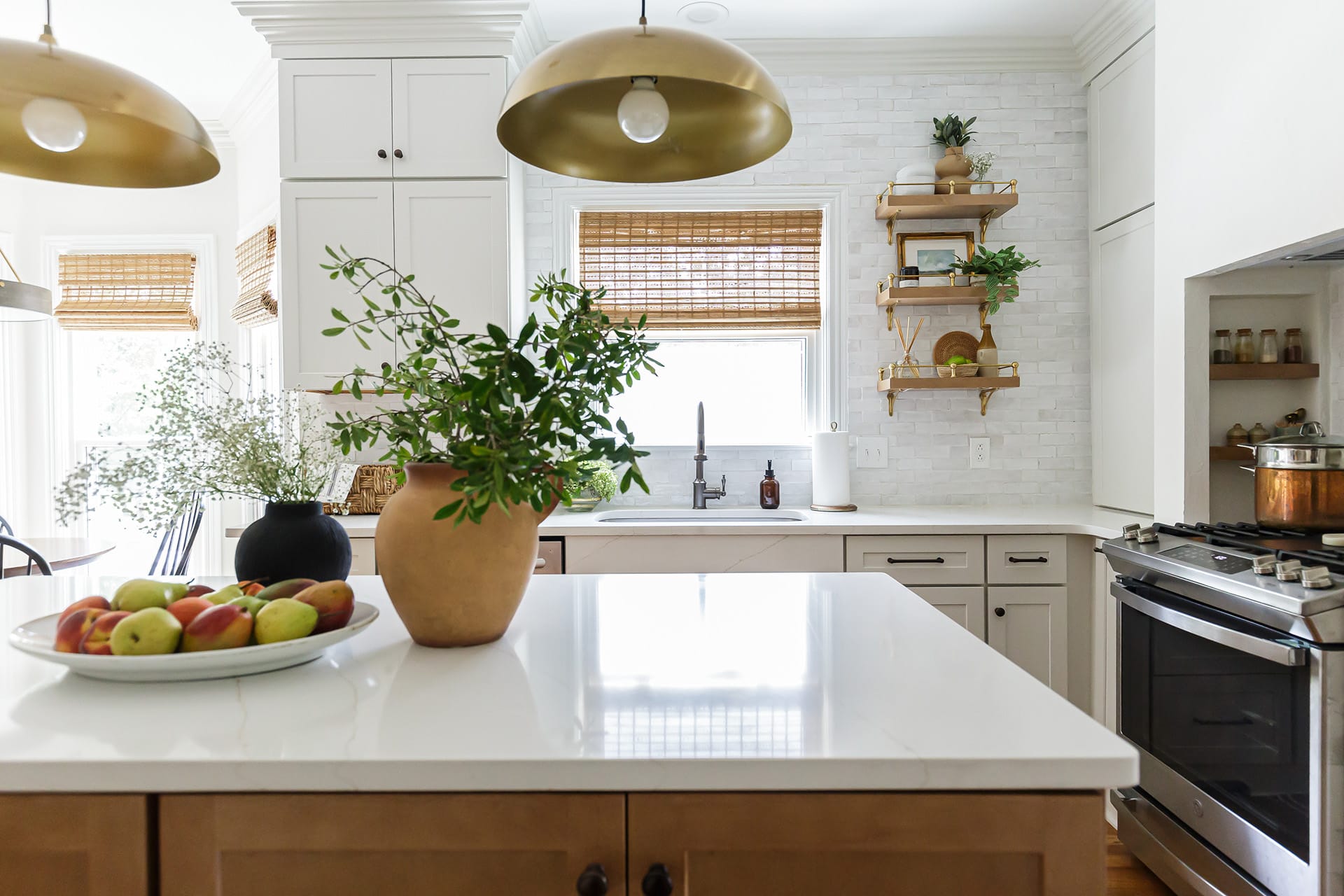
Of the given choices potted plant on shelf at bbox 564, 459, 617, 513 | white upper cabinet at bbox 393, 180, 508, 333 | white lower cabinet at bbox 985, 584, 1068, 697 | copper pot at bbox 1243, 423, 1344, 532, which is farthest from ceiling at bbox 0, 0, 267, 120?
copper pot at bbox 1243, 423, 1344, 532

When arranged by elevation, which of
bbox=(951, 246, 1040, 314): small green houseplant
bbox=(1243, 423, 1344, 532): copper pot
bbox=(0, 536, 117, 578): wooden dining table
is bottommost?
bbox=(0, 536, 117, 578): wooden dining table

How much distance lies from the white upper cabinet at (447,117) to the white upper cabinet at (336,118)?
0.17 ft

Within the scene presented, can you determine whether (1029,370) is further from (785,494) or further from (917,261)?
(785,494)

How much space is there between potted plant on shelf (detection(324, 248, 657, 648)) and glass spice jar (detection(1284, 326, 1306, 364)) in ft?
6.93

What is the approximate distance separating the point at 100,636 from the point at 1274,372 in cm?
270

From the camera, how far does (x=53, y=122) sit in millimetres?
1099

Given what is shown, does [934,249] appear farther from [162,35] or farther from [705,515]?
[162,35]

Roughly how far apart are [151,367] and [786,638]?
14.6ft

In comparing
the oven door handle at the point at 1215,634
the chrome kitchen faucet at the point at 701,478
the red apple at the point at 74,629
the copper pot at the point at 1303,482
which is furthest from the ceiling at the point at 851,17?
the red apple at the point at 74,629

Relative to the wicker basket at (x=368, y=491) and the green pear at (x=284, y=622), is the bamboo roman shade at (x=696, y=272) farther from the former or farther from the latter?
the green pear at (x=284, y=622)

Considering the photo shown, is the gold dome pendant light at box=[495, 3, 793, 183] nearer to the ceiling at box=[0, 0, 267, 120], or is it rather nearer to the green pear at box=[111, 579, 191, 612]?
the green pear at box=[111, 579, 191, 612]

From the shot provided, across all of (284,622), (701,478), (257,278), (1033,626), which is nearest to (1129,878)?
(1033,626)

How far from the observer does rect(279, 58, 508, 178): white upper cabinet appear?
2.94 meters

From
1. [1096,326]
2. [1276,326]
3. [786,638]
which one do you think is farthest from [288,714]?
[1096,326]
